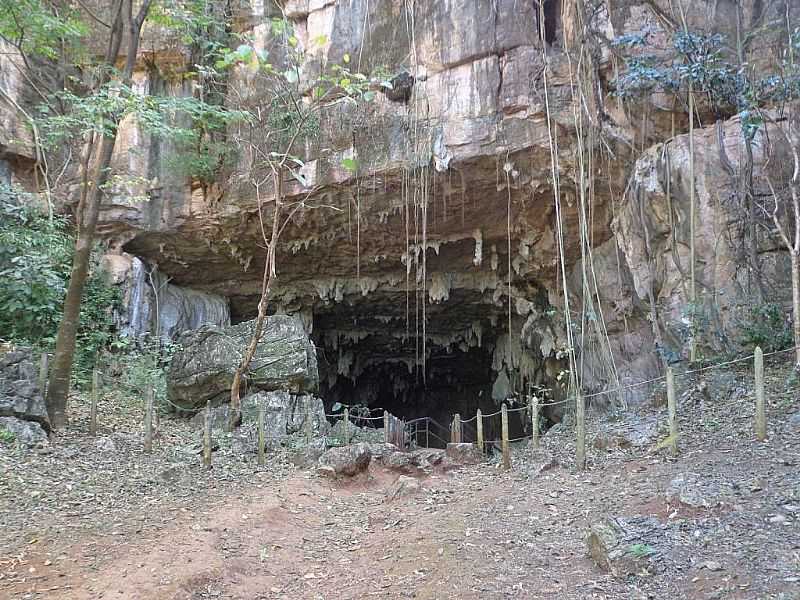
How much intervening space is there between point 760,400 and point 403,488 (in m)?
3.82

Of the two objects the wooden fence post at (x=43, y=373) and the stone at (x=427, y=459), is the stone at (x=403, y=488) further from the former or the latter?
the wooden fence post at (x=43, y=373)

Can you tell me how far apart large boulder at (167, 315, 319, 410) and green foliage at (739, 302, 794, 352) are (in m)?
7.34

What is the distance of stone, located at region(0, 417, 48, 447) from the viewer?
728 cm

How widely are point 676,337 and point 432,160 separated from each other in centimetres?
483

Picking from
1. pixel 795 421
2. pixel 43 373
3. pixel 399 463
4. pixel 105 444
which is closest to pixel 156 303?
pixel 43 373

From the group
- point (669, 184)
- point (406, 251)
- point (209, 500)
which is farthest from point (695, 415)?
point (406, 251)

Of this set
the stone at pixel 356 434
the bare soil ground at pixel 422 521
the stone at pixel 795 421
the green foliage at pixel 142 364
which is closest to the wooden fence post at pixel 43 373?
the bare soil ground at pixel 422 521

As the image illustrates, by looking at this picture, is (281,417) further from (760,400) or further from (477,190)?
(760,400)

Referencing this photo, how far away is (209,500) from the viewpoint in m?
6.59

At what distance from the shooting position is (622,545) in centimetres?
446

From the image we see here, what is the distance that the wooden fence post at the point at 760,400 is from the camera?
19.4 ft

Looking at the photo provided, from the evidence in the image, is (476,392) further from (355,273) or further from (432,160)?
(432,160)

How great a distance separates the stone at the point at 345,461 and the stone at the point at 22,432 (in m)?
3.34

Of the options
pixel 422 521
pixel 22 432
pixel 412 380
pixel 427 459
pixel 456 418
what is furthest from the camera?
pixel 412 380
